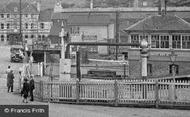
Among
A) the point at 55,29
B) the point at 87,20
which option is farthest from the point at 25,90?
the point at 55,29

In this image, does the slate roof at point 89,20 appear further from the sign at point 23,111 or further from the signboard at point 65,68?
the sign at point 23,111

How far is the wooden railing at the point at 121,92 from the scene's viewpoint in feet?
71.2

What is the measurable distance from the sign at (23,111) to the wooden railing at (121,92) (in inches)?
382

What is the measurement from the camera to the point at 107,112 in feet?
67.8

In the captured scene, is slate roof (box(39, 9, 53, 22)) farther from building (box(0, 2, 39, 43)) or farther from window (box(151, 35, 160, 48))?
window (box(151, 35, 160, 48))

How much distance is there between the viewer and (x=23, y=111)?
1276cm

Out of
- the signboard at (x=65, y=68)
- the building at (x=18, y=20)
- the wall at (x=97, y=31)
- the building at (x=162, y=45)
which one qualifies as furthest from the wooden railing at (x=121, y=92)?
the building at (x=18, y=20)

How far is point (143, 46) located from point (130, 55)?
15671 millimetres

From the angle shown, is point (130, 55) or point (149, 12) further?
Answer: point (149, 12)

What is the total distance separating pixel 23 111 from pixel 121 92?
10.2 m

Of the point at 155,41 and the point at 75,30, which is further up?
the point at 75,30

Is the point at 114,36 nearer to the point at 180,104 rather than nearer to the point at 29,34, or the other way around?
the point at 29,34

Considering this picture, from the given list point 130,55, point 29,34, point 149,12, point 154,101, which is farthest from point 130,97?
point 29,34

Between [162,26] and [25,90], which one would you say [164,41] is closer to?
[162,26]
